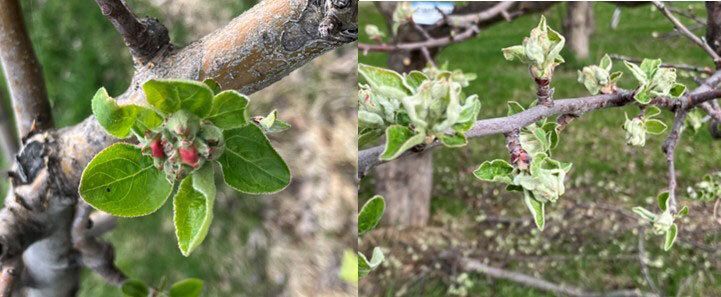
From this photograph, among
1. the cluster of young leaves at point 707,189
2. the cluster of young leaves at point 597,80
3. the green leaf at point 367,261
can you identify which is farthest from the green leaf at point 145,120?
the cluster of young leaves at point 707,189

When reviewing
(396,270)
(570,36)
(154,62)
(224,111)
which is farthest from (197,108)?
(396,270)

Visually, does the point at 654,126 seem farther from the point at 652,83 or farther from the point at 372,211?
the point at 372,211

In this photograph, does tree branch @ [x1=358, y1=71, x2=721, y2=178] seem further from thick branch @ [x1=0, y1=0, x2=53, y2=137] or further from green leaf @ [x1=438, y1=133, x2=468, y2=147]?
thick branch @ [x1=0, y1=0, x2=53, y2=137]

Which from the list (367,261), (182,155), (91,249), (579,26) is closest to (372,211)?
(367,261)

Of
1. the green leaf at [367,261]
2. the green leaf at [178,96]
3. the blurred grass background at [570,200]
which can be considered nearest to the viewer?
the green leaf at [178,96]

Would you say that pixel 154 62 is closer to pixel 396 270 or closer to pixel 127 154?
pixel 127 154

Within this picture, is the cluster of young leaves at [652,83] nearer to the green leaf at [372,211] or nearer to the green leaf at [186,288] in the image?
the green leaf at [372,211]

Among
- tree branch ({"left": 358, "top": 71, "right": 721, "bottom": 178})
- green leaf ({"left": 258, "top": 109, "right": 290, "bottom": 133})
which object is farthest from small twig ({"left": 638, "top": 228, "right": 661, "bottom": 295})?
green leaf ({"left": 258, "top": 109, "right": 290, "bottom": 133})
